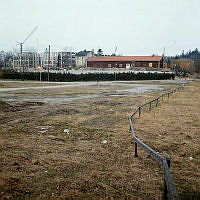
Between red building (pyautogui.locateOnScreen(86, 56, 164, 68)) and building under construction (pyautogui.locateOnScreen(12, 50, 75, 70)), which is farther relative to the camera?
building under construction (pyautogui.locateOnScreen(12, 50, 75, 70))

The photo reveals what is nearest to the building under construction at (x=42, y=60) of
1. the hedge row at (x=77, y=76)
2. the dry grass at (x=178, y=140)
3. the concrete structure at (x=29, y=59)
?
the concrete structure at (x=29, y=59)

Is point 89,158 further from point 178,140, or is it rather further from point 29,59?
point 29,59

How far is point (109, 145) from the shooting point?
27.0 ft

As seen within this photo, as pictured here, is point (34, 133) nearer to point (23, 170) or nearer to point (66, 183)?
point (23, 170)

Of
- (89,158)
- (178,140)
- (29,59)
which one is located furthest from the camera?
(29,59)

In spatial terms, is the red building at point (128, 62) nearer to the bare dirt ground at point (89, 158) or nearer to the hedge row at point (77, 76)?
the hedge row at point (77, 76)

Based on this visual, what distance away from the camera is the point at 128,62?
94062 millimetres

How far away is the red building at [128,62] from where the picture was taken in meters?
91.1

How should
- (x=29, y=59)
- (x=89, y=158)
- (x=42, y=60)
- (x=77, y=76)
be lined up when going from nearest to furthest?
(x=89, y=158) → (x=77, y=76) → (x=29, y=59) → (x=42, y=60)

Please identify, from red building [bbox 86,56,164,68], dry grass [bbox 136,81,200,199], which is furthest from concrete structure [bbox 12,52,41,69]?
dry grass [bbox 136,81,200,199]

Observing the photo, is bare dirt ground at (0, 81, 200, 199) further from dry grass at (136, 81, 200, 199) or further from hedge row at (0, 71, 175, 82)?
hedge row at (0, 71, 175, 82)

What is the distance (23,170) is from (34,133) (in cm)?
386

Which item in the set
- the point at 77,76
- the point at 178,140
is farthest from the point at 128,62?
the point at 178,140

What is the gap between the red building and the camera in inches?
3588
